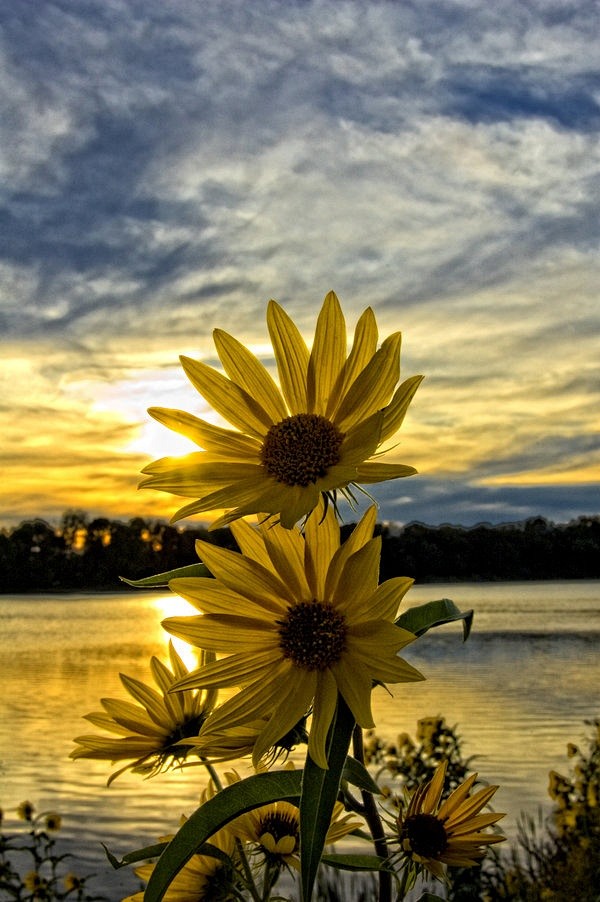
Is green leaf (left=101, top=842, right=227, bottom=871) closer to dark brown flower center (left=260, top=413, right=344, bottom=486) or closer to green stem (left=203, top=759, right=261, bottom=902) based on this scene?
green stem (left=203, top=759, right=261, bottom=902)

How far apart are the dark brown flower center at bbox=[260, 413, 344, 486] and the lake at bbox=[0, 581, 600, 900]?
1.82 feet

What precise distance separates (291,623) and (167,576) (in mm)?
155

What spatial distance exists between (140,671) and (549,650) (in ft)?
38.3

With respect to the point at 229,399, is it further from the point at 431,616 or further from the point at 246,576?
the point at 431,616

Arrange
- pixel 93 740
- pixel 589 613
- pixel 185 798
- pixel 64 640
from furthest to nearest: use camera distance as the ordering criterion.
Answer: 1. pixel 589 613
2. pixel 64 640
3. pixel 185 798
4. pixel 93 740

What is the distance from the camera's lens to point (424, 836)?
1203mm

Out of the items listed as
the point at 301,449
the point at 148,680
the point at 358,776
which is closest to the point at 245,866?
the point at 358,776

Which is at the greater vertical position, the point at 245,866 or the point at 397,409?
the point at 397,409

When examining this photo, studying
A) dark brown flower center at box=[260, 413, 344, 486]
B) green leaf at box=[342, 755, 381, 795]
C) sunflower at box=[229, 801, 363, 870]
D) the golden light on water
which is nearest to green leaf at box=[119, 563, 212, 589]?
the golden light on water

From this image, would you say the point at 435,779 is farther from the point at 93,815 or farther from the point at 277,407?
the point at 93,815

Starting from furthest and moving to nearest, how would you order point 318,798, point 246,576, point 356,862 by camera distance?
point 356,862
point 246,576
point 318,798

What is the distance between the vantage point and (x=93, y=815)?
10836 millimetres

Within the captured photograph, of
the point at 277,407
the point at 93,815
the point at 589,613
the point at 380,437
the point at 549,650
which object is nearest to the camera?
the point at 380,437

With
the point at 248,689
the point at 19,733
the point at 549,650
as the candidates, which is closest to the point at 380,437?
the point at 248,689
